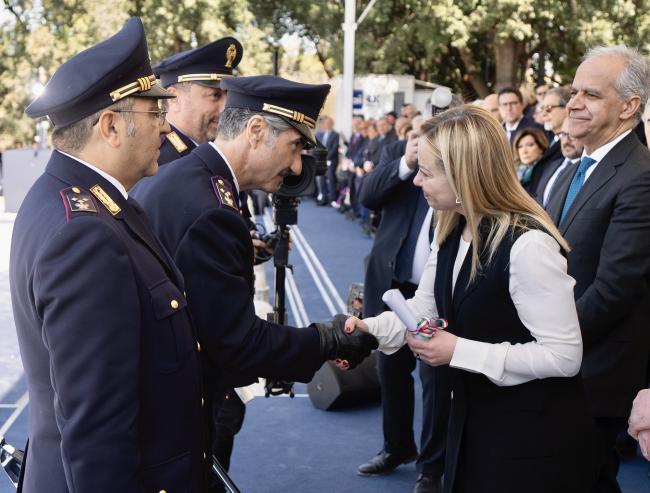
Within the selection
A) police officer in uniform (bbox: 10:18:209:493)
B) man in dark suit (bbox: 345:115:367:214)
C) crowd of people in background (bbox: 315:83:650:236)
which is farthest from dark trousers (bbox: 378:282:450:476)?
man in dark suit (bbox: 345:115:367:214)

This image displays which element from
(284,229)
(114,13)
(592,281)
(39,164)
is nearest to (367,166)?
(39,164)

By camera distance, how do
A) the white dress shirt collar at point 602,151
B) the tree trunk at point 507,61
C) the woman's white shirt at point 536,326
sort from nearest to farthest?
the woman's white shirt at point 536,326, the white dress shirt collar at point 602,151, the tree trunk at point 507,61

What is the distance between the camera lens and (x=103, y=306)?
174 centimetres

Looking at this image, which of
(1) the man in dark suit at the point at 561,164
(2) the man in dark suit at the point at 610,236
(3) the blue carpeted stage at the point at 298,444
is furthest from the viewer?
(1) the man in dark suit at the point at 561,164

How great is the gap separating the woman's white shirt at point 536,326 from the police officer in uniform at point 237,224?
511mm

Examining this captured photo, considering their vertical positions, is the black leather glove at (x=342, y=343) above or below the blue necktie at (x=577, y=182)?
below

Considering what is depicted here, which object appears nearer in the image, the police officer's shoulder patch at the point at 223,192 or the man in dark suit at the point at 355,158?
the police officer's shoulder patch at the point at 223,192

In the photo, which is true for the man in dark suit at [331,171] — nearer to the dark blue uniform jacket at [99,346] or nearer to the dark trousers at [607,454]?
the dark trousers at [607,454]

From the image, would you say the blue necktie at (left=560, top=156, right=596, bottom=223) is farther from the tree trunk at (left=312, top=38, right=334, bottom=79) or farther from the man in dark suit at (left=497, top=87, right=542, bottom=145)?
the tree trunk at (left=312, top=38, right=334, bottom=79)

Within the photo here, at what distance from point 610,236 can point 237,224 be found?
153 centimetres

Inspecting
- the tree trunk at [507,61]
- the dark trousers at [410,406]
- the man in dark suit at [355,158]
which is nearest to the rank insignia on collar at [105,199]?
the dark trousers at [410,406]

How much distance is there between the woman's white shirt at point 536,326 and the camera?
2.29m

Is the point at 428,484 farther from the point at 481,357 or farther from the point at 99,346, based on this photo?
the point at 99,346

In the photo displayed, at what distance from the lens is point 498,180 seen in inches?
95.0
